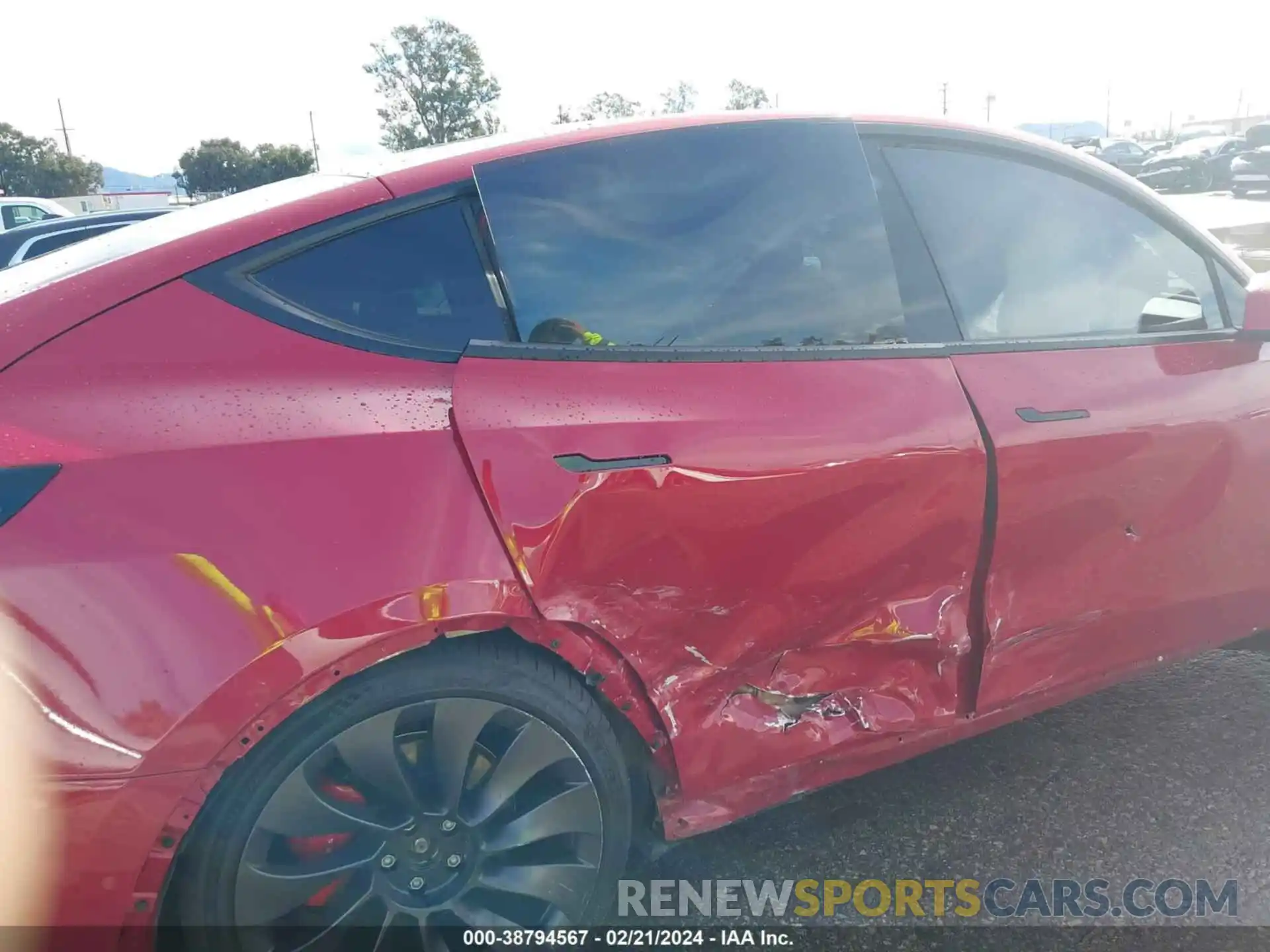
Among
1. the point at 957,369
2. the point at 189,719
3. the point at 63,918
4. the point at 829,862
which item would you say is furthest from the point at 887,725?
the point at 63,918

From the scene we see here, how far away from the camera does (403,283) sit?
1.76 m

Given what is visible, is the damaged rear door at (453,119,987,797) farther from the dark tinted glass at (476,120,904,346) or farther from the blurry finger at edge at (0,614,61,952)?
the blurry finger at edge at (0,614,61,952)

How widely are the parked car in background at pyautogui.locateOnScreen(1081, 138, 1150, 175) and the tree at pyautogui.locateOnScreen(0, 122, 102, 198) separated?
4568cm

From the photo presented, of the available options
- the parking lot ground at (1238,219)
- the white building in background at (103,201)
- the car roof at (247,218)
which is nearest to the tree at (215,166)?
the white building in background at (103,201)

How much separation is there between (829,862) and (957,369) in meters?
1.25

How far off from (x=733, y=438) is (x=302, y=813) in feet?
3.41

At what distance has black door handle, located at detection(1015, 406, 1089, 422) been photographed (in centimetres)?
211

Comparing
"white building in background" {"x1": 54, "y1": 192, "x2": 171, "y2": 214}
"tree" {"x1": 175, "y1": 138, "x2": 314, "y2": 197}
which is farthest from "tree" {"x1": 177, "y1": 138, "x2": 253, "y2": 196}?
"white building in background" {"x1": 54, "y1": 192, "x2": 171, "y2": 214}

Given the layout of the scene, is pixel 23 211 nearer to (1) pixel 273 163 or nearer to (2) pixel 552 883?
(2) pixel 552 883

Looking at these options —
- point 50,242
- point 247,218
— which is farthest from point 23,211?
point 247,218

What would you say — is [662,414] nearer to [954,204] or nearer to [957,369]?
[957,369]

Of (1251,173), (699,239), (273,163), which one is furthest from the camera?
(273,163)

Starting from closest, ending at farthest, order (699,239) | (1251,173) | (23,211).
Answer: (699,239) < (23,211) < (1251,173)

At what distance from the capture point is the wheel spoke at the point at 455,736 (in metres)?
1.64
